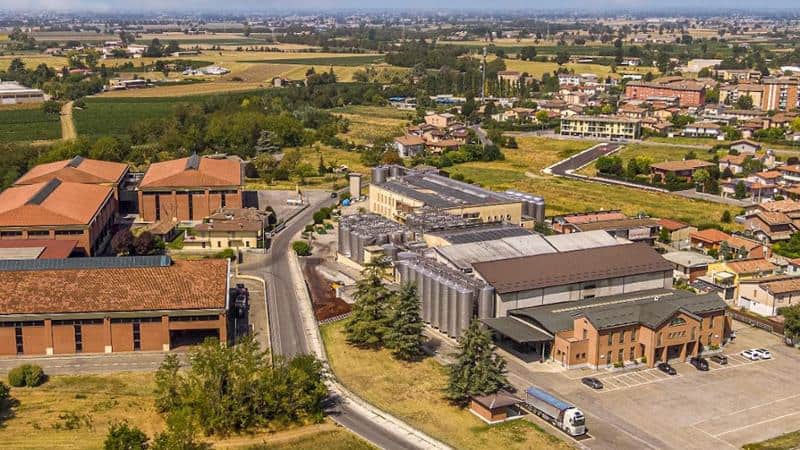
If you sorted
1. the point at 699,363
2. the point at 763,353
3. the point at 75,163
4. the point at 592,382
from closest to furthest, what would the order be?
the point at 592,382 < the point at 699,363 < the point at 763,353 < the point at 75,163

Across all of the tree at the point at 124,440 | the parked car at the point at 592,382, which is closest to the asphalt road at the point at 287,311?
the tree at the point at 124,440

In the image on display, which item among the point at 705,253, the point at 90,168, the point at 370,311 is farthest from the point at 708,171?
the point at 90,168

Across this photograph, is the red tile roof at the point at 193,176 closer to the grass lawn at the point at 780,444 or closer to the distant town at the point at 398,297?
the distant town at the point at 398,297

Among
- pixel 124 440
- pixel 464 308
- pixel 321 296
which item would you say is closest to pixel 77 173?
pixel 321 296

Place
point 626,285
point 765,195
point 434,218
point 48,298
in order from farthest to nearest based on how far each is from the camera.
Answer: point 765,195, point 434,218, point 626,285, point 48,298

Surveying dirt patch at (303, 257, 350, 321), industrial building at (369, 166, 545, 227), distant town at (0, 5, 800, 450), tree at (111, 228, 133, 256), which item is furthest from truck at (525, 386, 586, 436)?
tree at (111, 228, 133, 256)

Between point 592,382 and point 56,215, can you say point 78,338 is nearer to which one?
point 56,215

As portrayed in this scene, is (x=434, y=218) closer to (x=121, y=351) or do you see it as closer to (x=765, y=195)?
(x=121, y=351)
